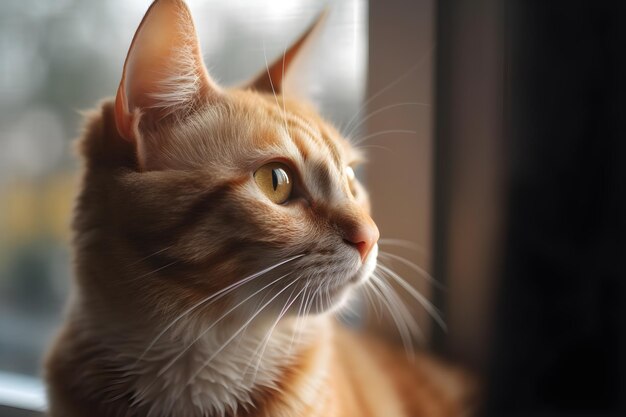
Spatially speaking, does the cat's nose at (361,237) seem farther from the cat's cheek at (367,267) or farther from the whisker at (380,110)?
the whisker at (380,110)

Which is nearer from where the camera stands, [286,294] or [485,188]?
[286,294]

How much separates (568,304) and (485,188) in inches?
8.6

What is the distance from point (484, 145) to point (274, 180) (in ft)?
1.24

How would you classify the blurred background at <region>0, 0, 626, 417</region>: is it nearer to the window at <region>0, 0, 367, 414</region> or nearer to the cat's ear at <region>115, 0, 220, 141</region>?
the window at <region>0, 0, 367, 414</region>

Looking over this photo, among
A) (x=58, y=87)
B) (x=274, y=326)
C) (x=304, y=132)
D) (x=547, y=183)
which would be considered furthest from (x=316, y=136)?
(x=58, y=87)

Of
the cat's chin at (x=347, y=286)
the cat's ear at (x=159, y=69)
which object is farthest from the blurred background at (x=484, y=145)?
the cat's chin at (x=347, y=286)

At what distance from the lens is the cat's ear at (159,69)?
60cm

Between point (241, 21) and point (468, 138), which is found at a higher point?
point (241, 21)

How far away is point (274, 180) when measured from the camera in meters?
0.67

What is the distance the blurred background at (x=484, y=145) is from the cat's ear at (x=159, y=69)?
128 millimetres

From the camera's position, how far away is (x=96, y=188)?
2.24ft

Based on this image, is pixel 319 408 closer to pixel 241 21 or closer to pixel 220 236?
pixel 220 236

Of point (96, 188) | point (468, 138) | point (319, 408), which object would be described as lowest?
point (319, 408)

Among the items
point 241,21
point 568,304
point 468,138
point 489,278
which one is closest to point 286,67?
point 241,21
